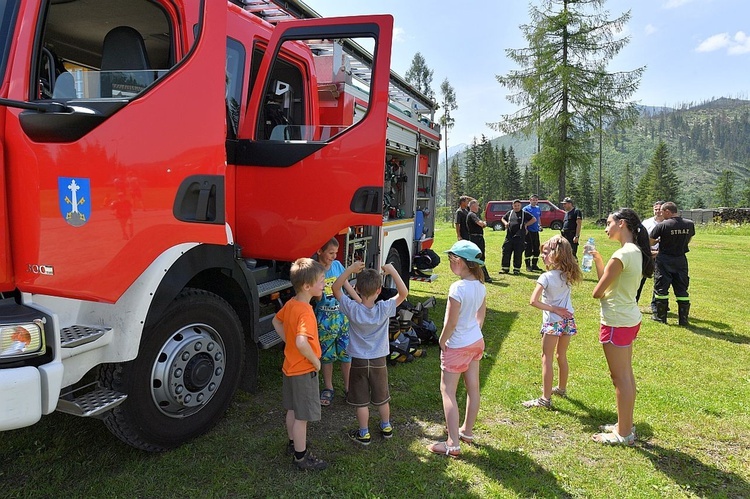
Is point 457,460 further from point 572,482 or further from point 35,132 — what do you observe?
point 35,132

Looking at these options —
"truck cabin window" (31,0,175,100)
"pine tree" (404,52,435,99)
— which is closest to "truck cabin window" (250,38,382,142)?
"truck cabin window" (31,0,175,100)

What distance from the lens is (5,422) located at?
203 cm

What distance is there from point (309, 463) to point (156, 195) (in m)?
1.76

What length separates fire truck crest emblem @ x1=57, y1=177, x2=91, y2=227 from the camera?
7.36 ft

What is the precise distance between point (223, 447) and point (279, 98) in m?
2.76

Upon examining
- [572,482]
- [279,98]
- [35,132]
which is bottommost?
[572,482]

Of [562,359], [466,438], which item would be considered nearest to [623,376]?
[562,359]

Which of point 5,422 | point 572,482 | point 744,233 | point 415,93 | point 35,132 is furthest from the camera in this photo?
point 744,233

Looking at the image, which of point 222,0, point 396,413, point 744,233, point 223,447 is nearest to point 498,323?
point 396,413

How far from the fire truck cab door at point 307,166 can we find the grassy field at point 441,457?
1353 millimetres

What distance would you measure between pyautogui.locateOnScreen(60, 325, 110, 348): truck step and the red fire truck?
1 cm

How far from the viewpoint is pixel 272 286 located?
4.10 m

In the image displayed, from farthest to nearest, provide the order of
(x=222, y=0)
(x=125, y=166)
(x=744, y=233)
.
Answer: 1. (x=744, y=233)
2. (x=222, y=0)
3. (x=125, y=166)

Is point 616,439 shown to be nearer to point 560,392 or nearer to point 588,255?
point 560,392
